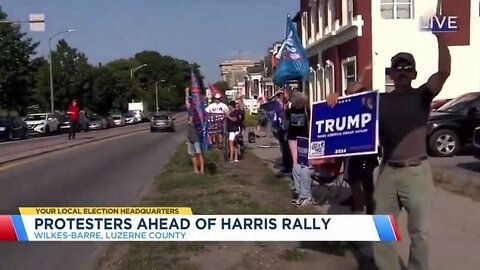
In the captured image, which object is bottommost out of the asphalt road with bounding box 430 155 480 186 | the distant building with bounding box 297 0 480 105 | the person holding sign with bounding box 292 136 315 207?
the asphalt road with bounding box 430 155 480 186

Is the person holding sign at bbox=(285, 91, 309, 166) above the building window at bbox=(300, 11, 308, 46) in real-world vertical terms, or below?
below

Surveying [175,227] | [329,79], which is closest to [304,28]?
[329,79]

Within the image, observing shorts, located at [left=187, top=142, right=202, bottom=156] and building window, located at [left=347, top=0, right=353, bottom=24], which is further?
building window, located at [left=347, top=0, right=353, bottom=24]

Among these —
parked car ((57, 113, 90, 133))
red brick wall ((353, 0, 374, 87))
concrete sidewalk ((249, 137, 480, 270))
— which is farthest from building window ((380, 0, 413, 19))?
parked car ((57, 113, 90, 133))

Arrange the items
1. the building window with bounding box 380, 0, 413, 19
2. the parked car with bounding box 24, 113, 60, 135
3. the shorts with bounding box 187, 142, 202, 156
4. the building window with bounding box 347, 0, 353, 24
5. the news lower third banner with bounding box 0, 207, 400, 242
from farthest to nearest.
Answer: the parked car with bounding box 24, 113, 60, 135
the building window with bounding box 347, 0, 353, 24
the building window with bounding box 380, 0, 413, 19
the shorts with bounding box 187, 142, 202, 156
the news lower third banner with bounding box 0, 207, 400, 242

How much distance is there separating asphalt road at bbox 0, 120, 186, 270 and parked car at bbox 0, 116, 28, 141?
815 inches

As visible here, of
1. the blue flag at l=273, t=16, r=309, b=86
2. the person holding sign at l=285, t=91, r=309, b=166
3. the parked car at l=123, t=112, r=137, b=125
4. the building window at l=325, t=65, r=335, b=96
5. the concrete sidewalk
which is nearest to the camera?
the concrete sidewalk

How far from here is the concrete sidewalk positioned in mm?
6734

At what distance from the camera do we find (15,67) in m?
56.1

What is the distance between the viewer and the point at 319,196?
36.6 ft

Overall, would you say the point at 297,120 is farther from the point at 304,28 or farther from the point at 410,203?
the point at 304,28

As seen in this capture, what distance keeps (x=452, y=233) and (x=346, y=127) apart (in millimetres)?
2326

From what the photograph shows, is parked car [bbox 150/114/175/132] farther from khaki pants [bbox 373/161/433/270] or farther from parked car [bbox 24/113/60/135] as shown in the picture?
khaki pants [bbox 373/161/433/270]

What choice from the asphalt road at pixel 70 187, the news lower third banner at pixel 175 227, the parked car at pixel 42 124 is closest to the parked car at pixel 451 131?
Answer: the asphalt road at pixel 70 187
